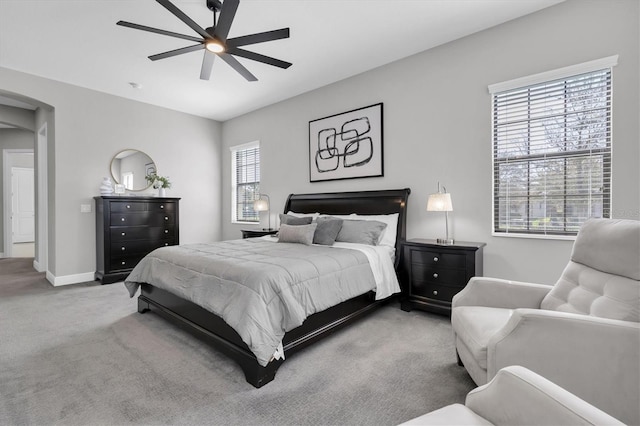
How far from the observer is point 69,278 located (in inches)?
183

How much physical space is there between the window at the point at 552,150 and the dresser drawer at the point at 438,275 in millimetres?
692

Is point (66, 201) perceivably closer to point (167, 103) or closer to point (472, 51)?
point (167, 103)

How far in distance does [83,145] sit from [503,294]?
5.97 metres

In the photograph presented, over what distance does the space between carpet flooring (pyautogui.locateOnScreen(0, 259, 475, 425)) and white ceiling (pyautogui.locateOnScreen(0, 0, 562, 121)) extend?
3.10 meters

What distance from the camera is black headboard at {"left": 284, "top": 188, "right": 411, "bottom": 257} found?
12.6 ft

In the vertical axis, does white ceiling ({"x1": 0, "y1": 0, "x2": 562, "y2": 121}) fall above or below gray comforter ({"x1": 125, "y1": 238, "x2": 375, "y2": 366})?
above

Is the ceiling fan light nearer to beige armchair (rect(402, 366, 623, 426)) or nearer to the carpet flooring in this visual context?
the carpet flooring

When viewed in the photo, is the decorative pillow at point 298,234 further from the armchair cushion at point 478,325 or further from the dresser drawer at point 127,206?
the dresser drawer at point 127,206

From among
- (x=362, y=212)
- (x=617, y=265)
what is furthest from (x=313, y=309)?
(x=362, y=212)

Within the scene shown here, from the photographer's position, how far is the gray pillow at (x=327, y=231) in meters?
3.62

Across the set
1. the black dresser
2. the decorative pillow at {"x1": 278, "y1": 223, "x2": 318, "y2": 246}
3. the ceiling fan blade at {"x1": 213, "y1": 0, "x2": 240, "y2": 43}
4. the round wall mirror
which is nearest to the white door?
the round wall mirror

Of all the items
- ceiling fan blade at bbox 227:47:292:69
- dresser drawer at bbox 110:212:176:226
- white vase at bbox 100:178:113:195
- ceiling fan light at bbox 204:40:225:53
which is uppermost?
ceiling fan light at bbox 204:40:225:53

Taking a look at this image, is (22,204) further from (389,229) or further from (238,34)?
(389,229)

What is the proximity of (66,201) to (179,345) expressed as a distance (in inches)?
145
